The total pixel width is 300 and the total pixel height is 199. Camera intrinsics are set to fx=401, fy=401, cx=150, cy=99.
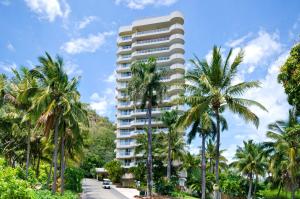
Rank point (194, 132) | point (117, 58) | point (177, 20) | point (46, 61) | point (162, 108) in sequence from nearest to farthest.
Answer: point (46, 61) → point (194, 132) → point (162, 108) → point (177, 20) → point (117, 58)

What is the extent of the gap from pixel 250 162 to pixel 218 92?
155 ft

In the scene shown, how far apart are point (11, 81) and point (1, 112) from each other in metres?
4.19

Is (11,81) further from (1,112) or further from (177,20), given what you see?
(177,20)

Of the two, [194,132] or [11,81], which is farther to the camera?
[194,132]

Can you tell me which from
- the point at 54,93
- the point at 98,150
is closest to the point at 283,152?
the point at 54,93

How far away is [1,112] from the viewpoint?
41.0 meters

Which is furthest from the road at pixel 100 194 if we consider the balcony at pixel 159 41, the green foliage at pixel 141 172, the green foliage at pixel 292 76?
the balcony at pixel 159 41

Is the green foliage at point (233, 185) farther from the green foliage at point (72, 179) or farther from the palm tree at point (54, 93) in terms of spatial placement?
the palm tree at point (54, 93)

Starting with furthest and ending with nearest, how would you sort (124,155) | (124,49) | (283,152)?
(124,49)
(124,155)
(283,152)

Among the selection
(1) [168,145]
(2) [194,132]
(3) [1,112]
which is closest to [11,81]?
(3) [1,112]

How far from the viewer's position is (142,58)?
297ft

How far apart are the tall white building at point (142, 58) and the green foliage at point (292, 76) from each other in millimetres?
61102

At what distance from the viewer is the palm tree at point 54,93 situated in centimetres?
2839

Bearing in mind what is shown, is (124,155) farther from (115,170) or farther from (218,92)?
(218,92)
